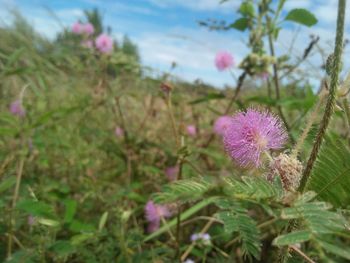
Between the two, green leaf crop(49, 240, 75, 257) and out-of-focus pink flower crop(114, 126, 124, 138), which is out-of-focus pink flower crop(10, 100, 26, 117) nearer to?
out-of-focus pink flower crop(114, 126, 124, 138)

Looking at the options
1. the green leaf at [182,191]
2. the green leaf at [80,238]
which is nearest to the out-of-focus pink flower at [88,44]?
the green leaf at [80,238]

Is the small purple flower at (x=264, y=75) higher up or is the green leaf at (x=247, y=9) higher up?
the green leaf at (x=247, y=9)

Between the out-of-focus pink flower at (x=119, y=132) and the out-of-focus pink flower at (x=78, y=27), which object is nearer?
the out-of-focus pink flower at (x=119, y=132)

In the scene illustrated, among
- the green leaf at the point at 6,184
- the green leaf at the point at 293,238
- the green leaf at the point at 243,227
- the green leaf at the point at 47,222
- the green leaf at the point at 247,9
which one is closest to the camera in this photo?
the green leaf at the point at 293,238

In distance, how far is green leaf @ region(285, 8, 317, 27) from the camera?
4.83 ft

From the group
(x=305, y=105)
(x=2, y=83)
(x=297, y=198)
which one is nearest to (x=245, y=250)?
(x=297, y=198)

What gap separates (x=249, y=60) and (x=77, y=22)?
200 centimetres

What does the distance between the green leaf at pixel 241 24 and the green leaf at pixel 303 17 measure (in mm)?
432

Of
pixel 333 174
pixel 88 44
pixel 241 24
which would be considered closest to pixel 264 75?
pixel 241 24

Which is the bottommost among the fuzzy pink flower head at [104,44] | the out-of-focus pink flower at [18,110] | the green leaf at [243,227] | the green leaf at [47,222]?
the out-of-focus pink flower at [18,110]

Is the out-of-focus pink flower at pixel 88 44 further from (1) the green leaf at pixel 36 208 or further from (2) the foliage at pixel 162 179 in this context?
(1) the green leaf at pixel 36 208

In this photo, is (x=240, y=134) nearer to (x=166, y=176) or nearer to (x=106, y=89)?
(x=166, y=176)

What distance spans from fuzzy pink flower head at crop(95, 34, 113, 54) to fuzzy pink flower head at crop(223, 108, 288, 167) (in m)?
2.27

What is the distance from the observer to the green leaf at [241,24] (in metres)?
2.00
